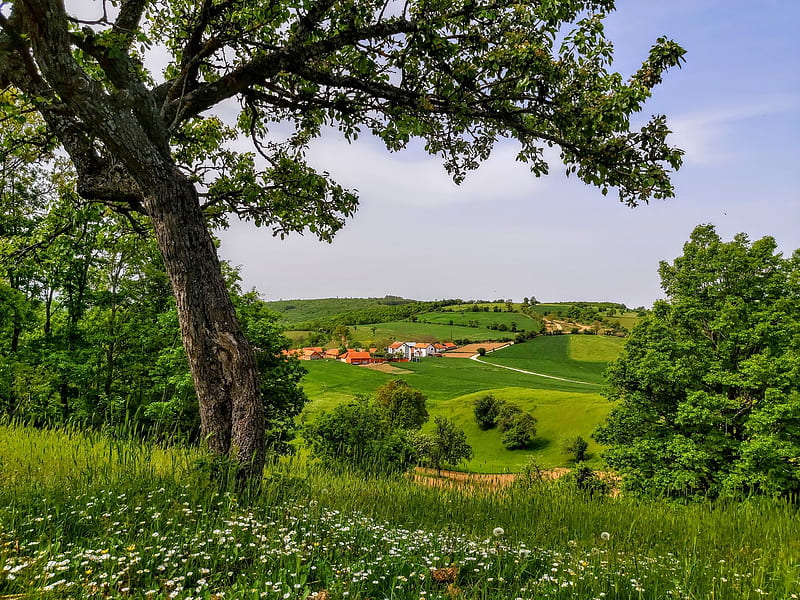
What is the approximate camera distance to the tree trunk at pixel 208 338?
5.00 m

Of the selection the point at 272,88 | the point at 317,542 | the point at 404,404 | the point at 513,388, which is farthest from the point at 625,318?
the point at 317,542

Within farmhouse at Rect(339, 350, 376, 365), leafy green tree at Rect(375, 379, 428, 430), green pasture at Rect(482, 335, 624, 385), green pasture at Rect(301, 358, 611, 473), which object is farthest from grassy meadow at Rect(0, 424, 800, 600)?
farmhouse at Rect(339, 350, 376, 365)

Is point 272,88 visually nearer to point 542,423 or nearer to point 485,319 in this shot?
point 542,423

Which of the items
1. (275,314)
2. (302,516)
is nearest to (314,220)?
(302,516)

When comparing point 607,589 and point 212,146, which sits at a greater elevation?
point 212,146

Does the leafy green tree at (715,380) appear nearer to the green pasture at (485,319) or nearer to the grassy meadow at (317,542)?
the grassy meadow at (317,542)

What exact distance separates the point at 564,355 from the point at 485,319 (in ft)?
121

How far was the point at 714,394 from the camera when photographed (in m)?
22.8

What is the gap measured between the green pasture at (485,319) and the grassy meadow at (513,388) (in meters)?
13.8

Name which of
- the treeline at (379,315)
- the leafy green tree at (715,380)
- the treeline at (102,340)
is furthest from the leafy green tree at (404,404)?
the treeline at (379,315)

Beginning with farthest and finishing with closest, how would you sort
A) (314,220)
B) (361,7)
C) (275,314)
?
(275,314), (314,220), (361,7)

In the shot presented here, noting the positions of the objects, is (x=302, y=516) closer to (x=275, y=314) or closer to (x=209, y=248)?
(x=209, y=248)

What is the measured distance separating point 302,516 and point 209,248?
10.8 ft

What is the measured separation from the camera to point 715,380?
22484 mm
